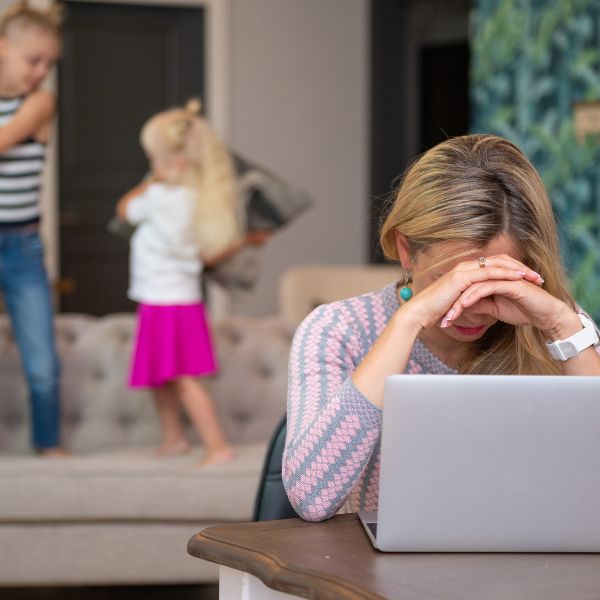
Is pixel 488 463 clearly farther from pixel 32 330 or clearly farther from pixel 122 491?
pixel 32 330

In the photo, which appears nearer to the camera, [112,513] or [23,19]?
[112,513]

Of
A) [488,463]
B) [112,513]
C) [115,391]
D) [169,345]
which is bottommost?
[112,513]

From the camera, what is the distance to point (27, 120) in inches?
139

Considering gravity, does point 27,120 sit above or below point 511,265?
above

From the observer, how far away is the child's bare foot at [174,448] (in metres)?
3.58

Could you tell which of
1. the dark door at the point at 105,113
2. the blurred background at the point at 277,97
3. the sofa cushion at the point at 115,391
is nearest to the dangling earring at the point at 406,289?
the sofa cushion at the point at 115,391

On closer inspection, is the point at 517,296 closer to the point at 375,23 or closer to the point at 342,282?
the point at 342,282

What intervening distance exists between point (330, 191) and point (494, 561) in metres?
6.30

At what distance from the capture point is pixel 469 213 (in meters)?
1.69

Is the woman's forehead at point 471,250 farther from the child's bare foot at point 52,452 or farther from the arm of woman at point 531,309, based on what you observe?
the child's bare foot at point 52,452

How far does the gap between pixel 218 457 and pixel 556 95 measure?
245cm

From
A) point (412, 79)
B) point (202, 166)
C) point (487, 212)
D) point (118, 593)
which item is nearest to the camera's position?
point (487, 212)

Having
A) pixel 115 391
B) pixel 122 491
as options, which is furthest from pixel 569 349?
pixel 115 391

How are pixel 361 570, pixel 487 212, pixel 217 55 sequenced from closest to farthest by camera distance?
1. pixel 361 570
2. pixel 487 212
3. pixel 217 55
